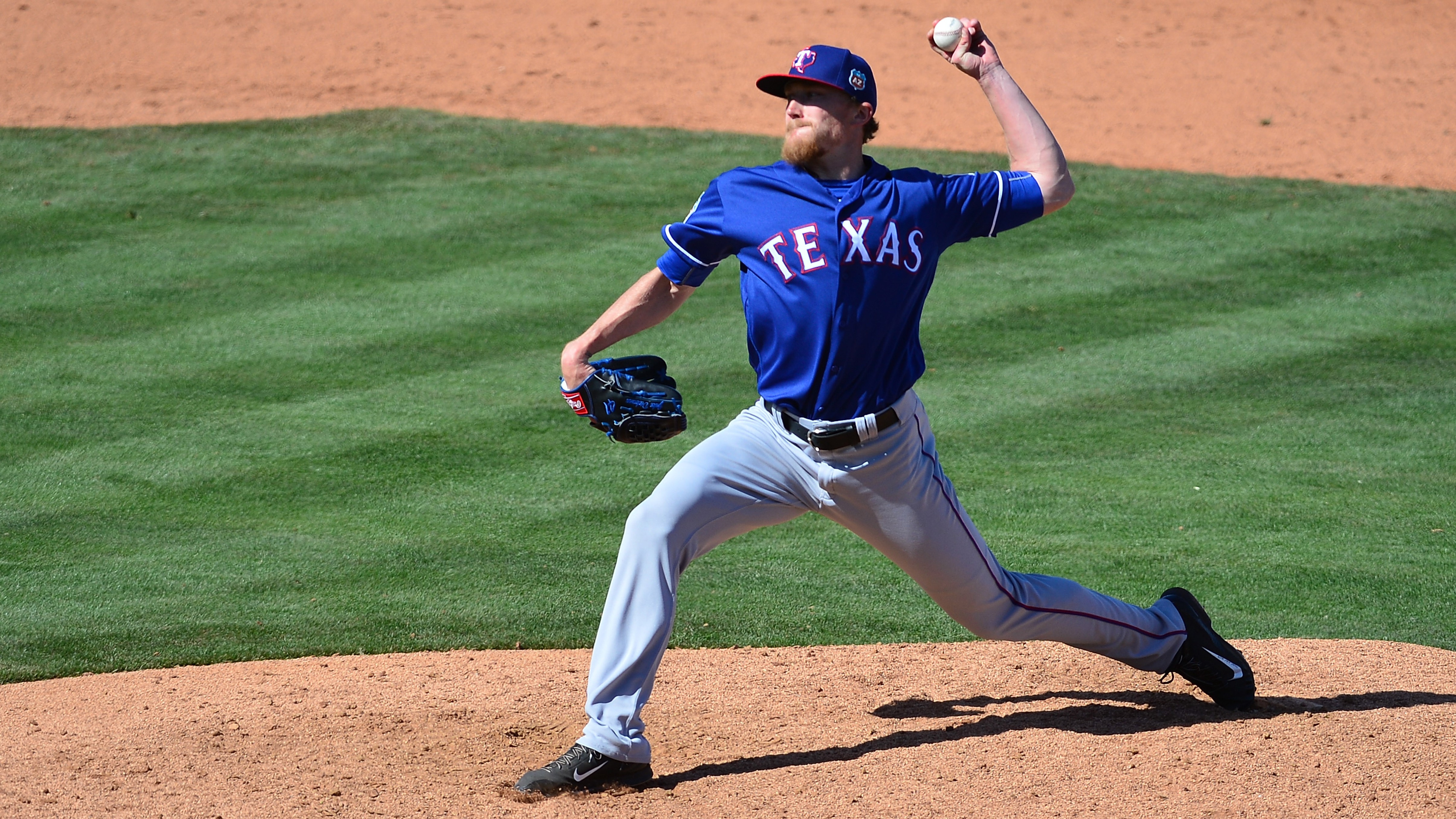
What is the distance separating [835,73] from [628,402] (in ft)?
3.21

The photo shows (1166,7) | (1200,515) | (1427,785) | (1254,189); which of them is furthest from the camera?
(1166,7)

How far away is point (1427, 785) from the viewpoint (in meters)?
3.74

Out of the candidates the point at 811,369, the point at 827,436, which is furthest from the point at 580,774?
the point at 811,369

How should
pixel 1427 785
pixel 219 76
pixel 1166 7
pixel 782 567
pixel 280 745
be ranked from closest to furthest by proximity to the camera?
pixel 1427 785, pixel 280 745, pixel 782 567, pixel 219 76, pixel 1166 7

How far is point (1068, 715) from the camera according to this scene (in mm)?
4297

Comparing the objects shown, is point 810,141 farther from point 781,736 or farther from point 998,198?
point 781,736

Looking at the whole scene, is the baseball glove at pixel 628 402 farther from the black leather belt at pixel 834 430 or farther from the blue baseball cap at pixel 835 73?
the blue baseball cap at pixel 835 73

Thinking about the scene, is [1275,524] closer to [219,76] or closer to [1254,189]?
[1254,189]

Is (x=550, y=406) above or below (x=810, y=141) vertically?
below

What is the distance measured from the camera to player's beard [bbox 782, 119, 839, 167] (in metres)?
3.83

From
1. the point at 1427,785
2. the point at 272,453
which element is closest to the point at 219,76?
the point at 272,453

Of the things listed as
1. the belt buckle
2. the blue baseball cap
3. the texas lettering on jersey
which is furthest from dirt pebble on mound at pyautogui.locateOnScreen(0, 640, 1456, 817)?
the blue baseball cap

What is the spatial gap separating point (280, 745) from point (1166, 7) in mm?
15286

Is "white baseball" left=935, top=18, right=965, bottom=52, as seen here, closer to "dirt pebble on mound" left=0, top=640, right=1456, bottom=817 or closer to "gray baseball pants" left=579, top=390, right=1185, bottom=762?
"gray baseball pants" left=579, top=390, right=1185, bottom=762
